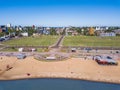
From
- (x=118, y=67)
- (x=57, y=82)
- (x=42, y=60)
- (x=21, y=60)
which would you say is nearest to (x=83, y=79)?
(x=57, y=82)

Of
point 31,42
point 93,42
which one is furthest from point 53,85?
point 31,42

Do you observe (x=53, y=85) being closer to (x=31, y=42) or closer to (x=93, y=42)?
(x=93, y=42)

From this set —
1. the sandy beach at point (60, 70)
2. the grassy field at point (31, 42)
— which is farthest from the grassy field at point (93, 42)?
the sandy beach at point (60, 70)

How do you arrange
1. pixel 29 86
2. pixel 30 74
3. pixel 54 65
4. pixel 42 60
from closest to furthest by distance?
pixel 29 86 < pixel 30 74 < pixel 54 65 < pixel 42 60

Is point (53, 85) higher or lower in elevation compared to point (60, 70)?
lower

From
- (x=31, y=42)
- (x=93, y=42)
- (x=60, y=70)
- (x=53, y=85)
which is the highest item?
(x=93, y=42)

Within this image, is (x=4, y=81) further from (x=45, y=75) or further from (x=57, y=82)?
(x=57, y=82)

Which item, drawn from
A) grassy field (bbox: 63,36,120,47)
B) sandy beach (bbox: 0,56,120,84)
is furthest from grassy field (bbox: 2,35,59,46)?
sandy beach (bbox: 0,56,120,84)
